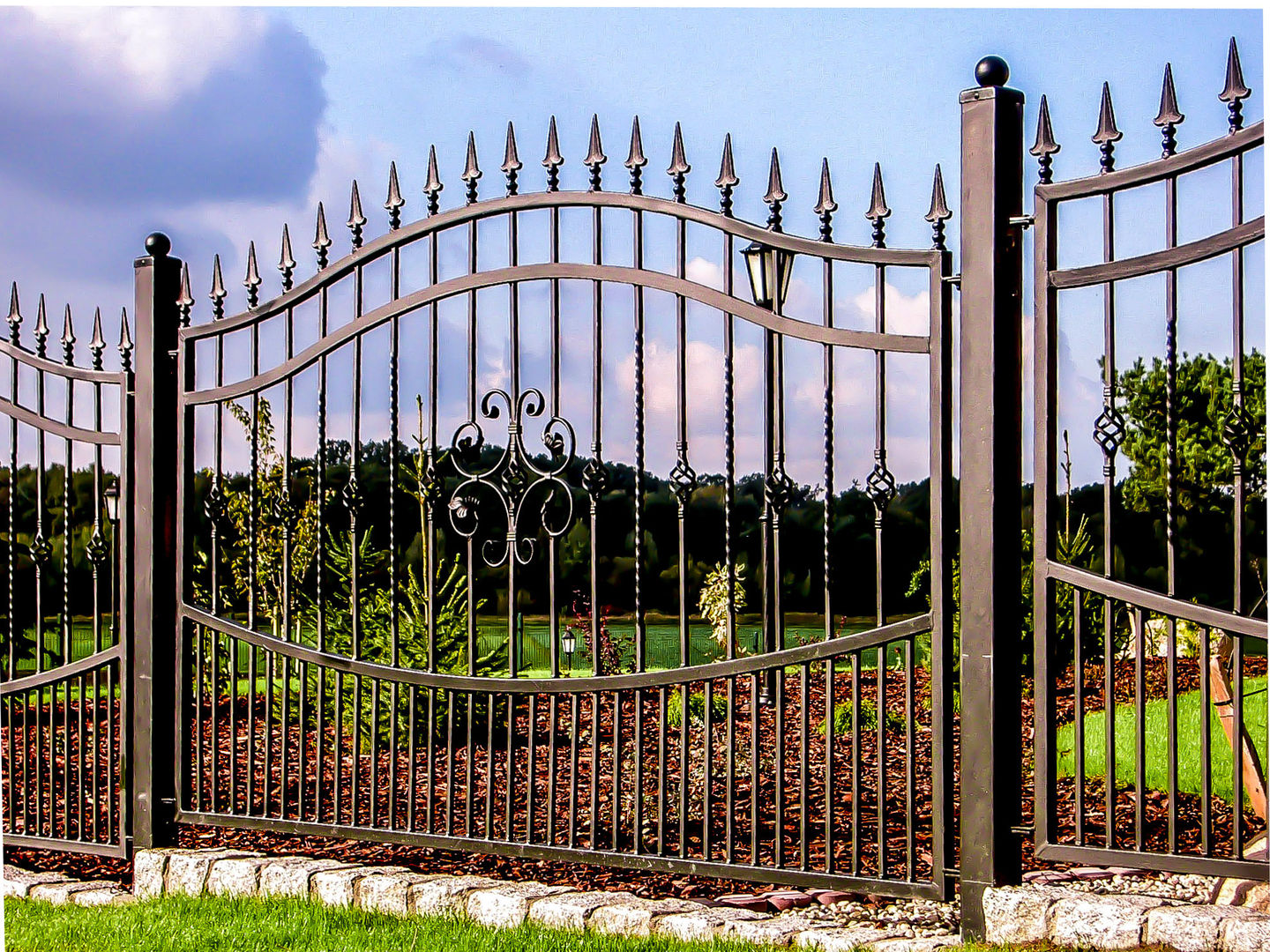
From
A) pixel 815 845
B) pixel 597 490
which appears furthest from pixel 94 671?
pixel 815 845

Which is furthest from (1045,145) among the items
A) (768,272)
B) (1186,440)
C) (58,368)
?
(1186,440)

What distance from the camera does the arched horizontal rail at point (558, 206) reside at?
3824 millimetres

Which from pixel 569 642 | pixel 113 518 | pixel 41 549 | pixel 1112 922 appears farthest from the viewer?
pixel 569 642

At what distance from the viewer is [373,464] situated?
26.2 ft

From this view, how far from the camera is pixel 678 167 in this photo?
4.12 m

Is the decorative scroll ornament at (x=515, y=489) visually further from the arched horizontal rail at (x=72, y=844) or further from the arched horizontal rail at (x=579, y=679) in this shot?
the arched horizontal rail at (x=72, y=844)

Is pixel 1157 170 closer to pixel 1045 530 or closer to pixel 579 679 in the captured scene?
pixel 1045 530

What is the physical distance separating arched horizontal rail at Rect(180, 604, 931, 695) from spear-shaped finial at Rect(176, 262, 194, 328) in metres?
1.17

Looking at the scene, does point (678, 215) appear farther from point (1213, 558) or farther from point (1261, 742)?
point (1261, 742)

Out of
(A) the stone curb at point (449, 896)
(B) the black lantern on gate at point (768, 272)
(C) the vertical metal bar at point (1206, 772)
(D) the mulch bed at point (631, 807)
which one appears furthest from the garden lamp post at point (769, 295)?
(C) the vertical metal bar at point (1206, 772)

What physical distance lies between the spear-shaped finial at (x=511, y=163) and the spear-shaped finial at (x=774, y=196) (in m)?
0.95

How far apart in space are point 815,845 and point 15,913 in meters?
3.19

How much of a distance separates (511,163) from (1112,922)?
307cm

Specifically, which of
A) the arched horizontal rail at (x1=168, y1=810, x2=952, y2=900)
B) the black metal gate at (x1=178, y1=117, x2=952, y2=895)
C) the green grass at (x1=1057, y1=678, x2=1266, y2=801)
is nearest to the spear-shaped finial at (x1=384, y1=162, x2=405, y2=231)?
the black metal gate at (x1=178, y1=117, x2=952, y2=895)
